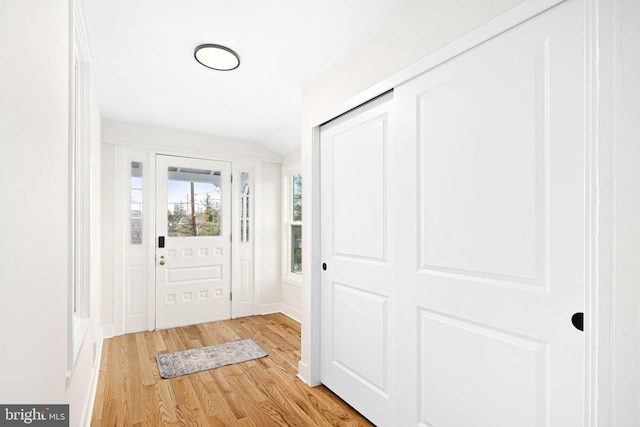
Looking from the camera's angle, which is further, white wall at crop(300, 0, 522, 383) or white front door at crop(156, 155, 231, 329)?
white front door at crop(156, 155, 231, 329)

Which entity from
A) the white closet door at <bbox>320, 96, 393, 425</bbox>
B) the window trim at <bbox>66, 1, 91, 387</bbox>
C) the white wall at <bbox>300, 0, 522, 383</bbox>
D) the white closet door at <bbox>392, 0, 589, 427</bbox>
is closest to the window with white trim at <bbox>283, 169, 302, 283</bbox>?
the white wall at <bbox>300, 0, 522, 383</bbox>

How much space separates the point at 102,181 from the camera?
3.56 metres

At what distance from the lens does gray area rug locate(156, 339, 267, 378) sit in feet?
8.96

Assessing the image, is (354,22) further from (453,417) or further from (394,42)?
(453,417)

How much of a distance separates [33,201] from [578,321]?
1.69m

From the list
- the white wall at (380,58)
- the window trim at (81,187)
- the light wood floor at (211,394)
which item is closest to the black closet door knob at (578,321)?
the white wall at (380,58)

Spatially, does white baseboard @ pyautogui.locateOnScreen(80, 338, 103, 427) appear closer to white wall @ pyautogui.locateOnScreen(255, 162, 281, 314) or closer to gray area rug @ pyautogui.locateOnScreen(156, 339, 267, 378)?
gray area rug @ pyautogui.locateOnScreen(156, 339, 267, 378)

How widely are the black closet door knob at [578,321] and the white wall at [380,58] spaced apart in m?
1.17

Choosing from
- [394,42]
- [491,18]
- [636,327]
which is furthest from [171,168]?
[636,327]

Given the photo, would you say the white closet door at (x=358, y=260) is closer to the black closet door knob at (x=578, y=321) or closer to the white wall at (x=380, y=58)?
the white wall at (x=380, y=58)

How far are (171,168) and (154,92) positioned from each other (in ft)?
3.97

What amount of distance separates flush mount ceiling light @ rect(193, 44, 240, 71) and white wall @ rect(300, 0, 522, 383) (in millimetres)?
625

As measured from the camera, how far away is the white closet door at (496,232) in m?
1.13

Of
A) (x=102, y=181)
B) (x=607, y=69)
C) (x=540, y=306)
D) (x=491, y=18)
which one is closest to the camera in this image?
(x=607, y=69)
